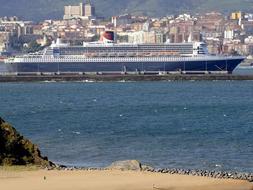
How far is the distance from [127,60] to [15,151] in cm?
6063

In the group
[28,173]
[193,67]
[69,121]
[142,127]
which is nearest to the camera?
[28,173]

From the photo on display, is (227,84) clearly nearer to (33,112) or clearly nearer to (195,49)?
(195,49)

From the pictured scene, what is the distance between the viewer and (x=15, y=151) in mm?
18609

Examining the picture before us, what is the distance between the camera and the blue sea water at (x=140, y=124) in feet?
75.6

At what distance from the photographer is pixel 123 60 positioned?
259 feet

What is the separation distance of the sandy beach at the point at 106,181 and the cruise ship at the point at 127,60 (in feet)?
191

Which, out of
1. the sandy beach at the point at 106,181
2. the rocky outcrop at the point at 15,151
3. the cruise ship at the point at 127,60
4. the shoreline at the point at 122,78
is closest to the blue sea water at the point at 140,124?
the rocky outcrop at the point at 15,151

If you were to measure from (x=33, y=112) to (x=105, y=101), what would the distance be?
8.54 meters

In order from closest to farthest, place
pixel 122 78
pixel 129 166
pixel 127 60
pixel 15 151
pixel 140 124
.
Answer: pixel 129 166
pixel 15 151
pixel 140 124
pixel 122 78
pixel 127 60

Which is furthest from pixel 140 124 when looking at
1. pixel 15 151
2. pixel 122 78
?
pixel 122 78

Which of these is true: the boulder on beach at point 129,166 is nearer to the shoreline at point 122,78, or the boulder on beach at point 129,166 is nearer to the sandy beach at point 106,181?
the sandy beach at point 106,181

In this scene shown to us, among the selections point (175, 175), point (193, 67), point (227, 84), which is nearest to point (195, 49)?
point (193, 67)

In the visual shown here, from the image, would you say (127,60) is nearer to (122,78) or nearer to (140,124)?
(122,78)

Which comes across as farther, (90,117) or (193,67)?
(193,67)
